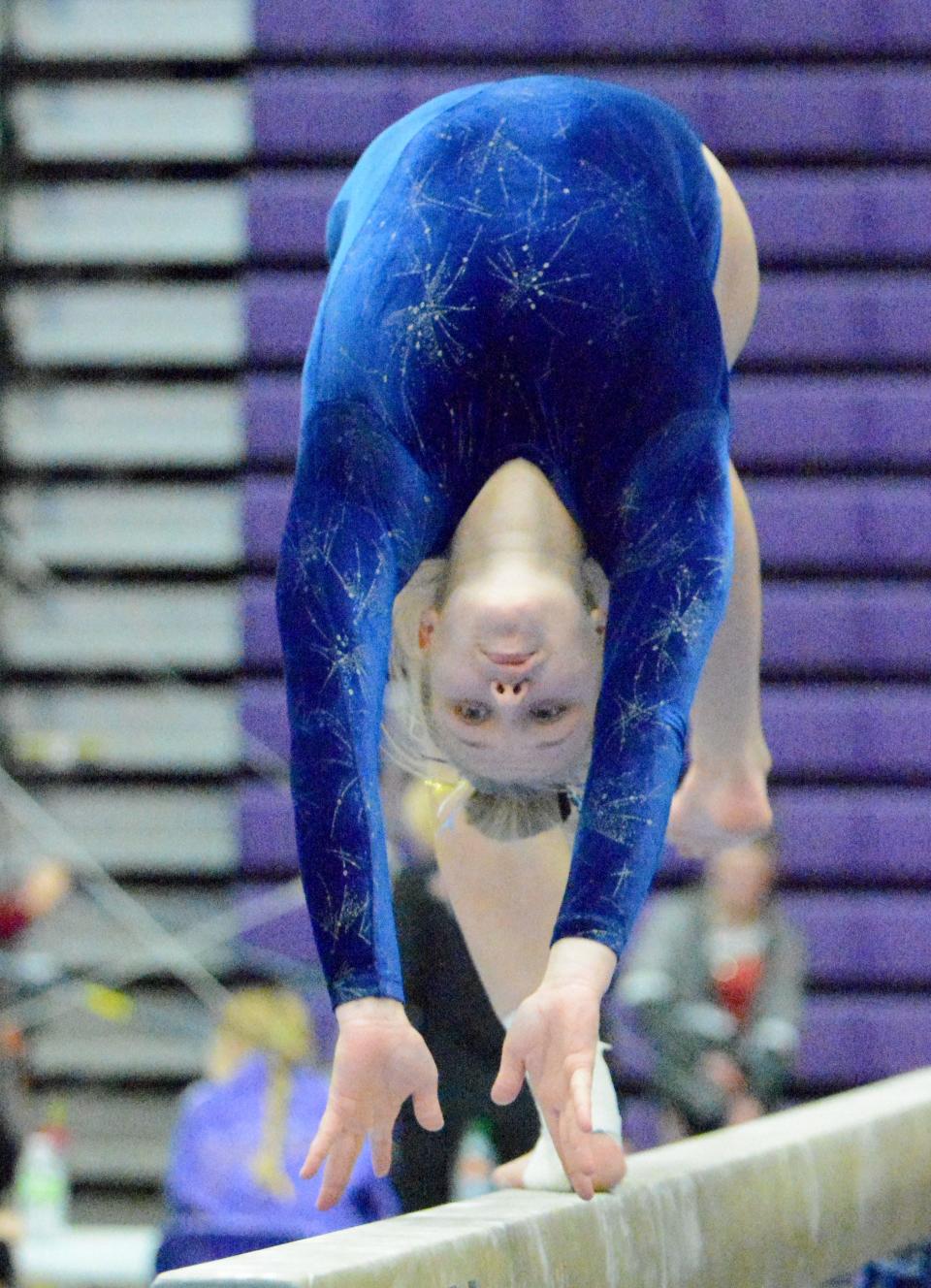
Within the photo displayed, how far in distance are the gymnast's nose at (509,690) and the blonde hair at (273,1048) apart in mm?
1653

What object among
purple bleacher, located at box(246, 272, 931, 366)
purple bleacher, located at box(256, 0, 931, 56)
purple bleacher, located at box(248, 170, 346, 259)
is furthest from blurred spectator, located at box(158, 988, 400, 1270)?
purple bleacher, located at box(256, 0, 931, 56)

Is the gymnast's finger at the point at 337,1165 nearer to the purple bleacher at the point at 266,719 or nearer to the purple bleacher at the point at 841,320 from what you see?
the purple bleacher at the point at 266,719

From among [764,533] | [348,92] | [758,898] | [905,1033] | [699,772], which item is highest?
[348,92]

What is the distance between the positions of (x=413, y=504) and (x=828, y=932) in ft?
10.7

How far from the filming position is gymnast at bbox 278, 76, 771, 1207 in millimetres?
1667

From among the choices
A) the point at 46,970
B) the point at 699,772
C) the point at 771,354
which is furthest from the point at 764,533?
the point at 699,772

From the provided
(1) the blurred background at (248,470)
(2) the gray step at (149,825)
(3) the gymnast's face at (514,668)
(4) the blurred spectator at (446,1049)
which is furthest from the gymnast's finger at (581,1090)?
(2) the gray step at (149,825)

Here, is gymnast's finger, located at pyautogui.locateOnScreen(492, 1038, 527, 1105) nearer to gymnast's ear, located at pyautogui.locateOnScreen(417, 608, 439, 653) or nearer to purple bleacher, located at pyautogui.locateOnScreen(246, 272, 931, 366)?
gymnast's ear, located at pyautogui.locateOnScreen(417, 608, 439, 653)

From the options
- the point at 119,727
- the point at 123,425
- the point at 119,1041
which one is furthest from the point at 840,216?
the point at 119,1041

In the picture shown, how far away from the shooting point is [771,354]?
16.2 ft

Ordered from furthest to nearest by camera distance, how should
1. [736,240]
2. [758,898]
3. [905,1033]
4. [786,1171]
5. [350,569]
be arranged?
[905,1033]
[758,898]
[736,240]
[786,1171]
[350,569]

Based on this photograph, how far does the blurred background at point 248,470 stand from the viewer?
4863 mm

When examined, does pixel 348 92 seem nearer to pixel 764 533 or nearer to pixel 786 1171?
pixel 764 533

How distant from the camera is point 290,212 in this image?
16.3 feet
